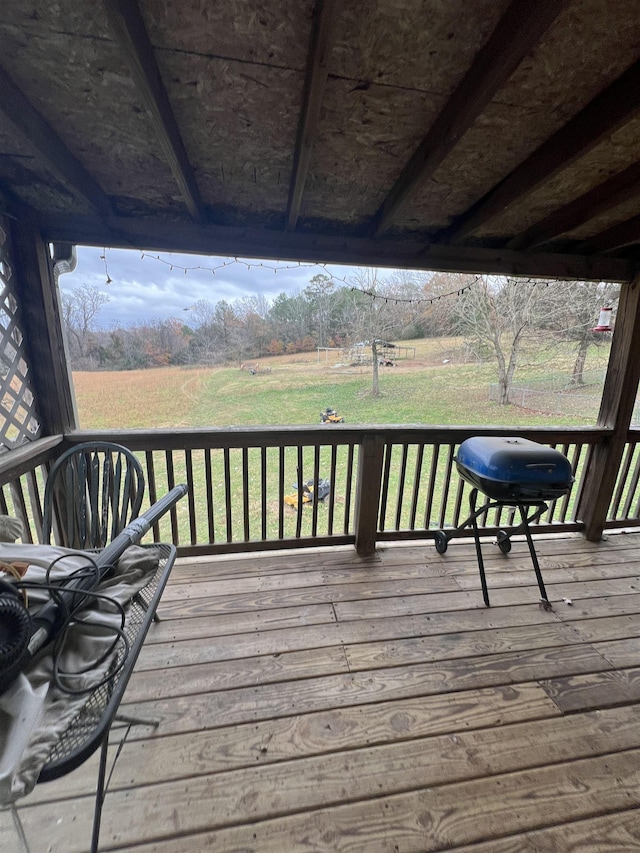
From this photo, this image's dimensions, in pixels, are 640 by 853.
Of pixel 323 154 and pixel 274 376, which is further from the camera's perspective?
pixel 274 376

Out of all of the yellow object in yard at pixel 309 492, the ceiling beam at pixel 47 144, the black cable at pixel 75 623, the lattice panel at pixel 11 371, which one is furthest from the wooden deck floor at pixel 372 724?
the ceiling beam at pixel 47 144

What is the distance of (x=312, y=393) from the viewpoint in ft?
13.5

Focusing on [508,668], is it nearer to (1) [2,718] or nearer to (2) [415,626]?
(2) [415,626]

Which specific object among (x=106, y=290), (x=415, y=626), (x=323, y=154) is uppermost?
(x=323, y=154)

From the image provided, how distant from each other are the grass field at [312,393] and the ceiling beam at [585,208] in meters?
→ 1.88

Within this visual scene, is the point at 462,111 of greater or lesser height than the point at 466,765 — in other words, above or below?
above

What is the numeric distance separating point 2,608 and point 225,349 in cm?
328

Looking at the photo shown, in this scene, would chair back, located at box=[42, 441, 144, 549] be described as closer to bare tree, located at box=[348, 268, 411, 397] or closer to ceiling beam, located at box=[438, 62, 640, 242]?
ceiling beam, located at box=[438, 62, 640, 242]

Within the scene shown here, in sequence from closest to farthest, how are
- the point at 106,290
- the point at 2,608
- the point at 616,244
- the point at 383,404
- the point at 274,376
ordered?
the point at 2,608, the point at 616,244, the point at 106,290, the point at 274,376, the point at 383,404

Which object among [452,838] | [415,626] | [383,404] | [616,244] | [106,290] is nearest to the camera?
[452,838]

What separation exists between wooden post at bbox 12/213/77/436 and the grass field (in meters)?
0.59

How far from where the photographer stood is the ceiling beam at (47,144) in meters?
1.11

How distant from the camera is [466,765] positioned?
1182 millimetres

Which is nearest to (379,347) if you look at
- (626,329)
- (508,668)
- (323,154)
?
(626,329)
